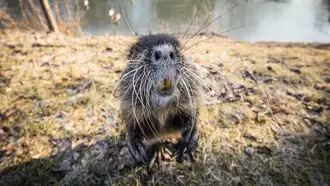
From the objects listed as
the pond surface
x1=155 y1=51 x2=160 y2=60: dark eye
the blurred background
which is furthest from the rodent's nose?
the blurred background

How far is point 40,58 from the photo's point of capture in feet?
12.3

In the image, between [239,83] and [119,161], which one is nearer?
[119,161]

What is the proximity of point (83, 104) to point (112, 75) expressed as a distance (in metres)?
0.60

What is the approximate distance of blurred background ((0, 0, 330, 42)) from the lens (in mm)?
9584

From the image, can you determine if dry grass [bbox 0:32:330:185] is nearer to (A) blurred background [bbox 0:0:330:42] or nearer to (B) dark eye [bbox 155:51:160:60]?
(B) dark eye [bbox 155:51:160:60]

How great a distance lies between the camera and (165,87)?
59.6 inches

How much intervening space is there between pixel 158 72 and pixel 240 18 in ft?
35.8

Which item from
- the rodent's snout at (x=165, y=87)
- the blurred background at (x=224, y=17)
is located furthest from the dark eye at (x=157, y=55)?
the blurred background at (x=224, y=17)

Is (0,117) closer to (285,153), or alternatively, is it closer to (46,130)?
(46,130)

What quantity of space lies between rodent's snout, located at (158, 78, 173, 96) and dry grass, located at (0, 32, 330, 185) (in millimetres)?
407

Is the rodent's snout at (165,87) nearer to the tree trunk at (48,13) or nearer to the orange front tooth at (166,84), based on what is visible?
the orange front tooth at (166,84)

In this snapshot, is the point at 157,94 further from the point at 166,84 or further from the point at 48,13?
the point at 48,13

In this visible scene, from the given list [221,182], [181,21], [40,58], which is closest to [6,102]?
[40,58]

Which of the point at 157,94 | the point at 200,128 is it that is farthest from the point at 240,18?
the point at 157,94
